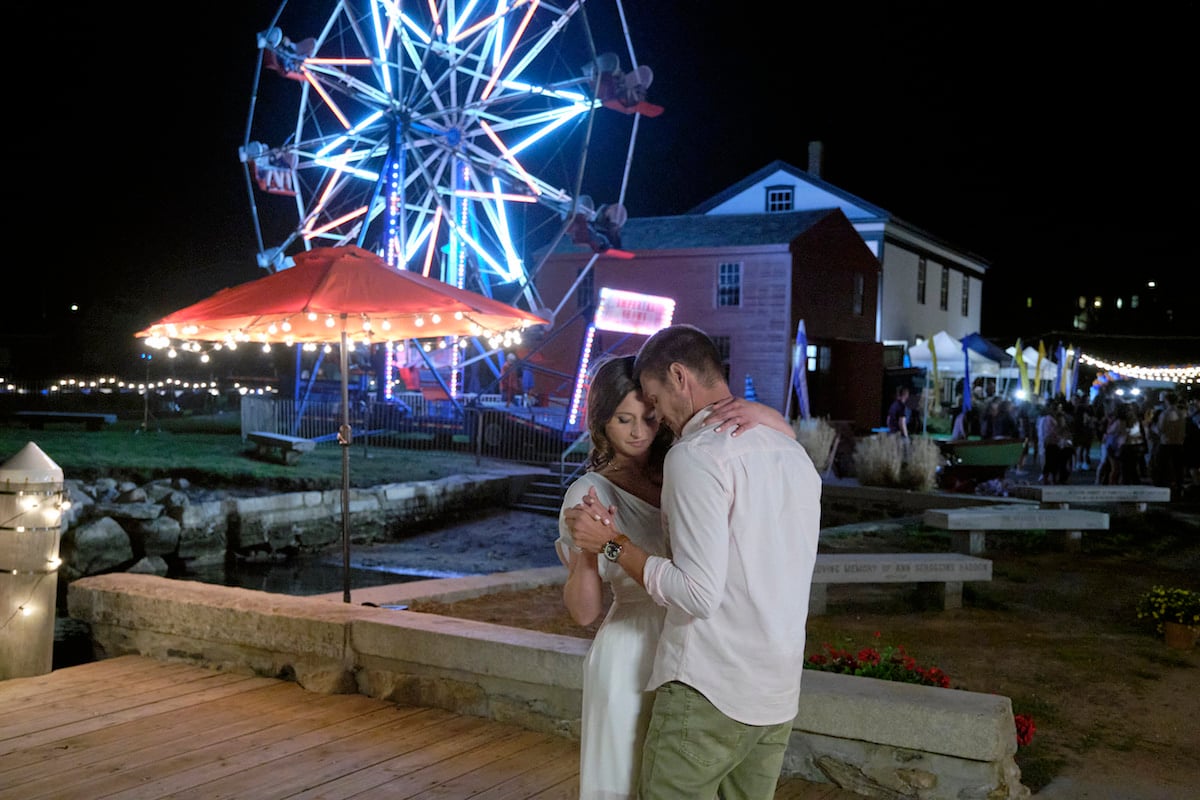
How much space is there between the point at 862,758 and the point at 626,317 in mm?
18972

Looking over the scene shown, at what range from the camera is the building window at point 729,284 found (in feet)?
91.1

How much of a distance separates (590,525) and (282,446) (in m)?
16.2

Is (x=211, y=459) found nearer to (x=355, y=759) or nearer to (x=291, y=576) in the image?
(x=291, y=576)

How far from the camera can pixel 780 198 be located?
3269 centimetres

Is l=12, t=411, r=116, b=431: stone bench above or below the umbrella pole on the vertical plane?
below

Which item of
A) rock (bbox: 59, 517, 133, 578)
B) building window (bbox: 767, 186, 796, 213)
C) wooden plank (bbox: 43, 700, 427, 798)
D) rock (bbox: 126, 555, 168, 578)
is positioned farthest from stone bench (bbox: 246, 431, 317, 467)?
building window (bbox: 767, 186, 796, 213)

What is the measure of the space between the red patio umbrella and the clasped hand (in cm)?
399

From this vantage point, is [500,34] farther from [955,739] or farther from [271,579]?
[955,739]

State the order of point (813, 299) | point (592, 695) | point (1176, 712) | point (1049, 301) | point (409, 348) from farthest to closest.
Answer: point (1049, 301)
point (813, 299)
point (409, 348)
point (1176, 712)
point (592, 695)

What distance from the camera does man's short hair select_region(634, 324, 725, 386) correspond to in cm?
234

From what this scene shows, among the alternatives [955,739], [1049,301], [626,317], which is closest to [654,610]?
[955,739]

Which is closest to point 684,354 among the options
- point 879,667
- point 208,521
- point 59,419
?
point 879,667

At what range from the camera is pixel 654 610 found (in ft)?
7.86

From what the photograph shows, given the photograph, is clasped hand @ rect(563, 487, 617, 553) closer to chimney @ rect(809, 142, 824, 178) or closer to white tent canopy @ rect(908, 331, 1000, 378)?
white tent canopy @ rect(908, 331, 1000, 378)
